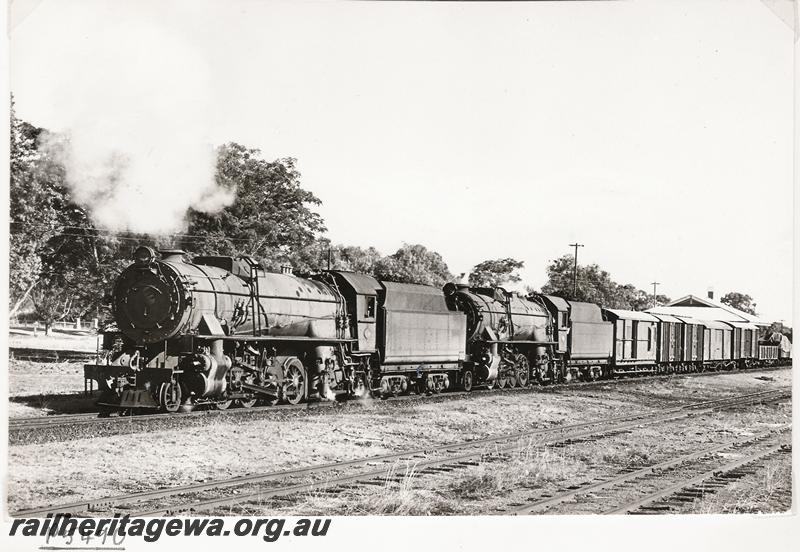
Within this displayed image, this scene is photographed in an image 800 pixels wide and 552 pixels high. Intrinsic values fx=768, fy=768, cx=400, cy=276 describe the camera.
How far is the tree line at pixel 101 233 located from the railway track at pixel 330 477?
6.98m

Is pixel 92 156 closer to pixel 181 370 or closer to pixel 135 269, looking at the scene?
pixel 135 269

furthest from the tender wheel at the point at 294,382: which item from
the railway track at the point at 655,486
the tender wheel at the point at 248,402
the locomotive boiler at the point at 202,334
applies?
the railway track at the point at 655,486

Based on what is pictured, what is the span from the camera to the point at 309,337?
16.6 metres

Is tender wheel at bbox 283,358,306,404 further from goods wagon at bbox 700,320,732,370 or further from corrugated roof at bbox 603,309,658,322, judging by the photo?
Answer: goods wagon at bbox 700,320,732,370

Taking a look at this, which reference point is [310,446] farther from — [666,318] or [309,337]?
[666,318]

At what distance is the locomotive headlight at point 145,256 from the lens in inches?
558

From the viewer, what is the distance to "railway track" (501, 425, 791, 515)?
920cm

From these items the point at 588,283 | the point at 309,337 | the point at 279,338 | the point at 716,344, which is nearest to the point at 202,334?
the point at 279,338

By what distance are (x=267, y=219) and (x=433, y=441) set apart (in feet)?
46.9

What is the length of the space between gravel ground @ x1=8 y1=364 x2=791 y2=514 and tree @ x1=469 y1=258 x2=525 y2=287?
57.1ft

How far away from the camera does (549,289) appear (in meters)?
56.0

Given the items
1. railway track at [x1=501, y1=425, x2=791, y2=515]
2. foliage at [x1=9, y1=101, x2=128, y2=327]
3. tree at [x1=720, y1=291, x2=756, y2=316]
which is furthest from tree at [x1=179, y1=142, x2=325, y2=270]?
tree at [x1=720, y1=291, x2=756, y2=316]

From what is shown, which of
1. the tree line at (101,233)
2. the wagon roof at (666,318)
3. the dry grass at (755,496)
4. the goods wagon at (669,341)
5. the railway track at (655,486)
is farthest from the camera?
the wagon roof at (666,318)

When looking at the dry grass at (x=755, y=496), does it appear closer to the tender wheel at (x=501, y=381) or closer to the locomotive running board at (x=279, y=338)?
the locomotive running board at (x=279, y=338)
